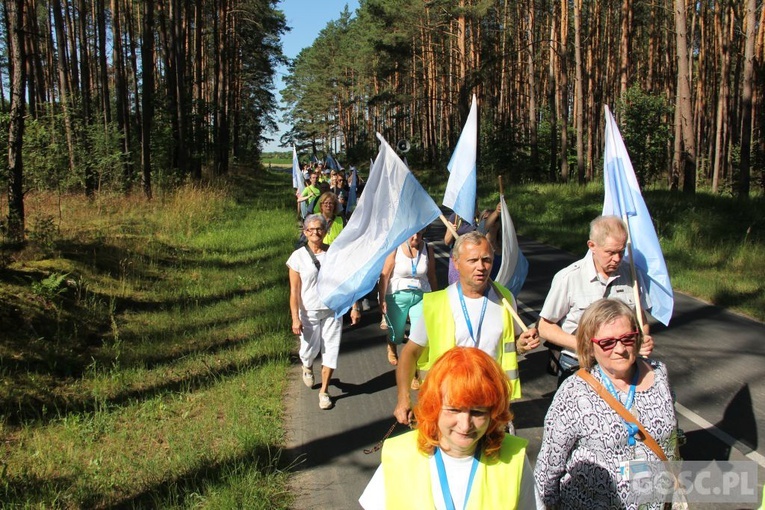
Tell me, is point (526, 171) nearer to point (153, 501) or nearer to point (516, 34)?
point (516, 34)

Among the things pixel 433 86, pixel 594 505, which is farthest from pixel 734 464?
pixel 433 86

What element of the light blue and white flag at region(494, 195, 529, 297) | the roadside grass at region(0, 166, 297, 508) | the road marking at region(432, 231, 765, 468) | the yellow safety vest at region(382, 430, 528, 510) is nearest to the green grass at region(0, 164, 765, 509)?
the roadside grass at region(0, 166, 297, 508)

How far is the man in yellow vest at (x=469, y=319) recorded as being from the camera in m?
3.62

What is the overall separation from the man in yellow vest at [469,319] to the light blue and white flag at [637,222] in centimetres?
113

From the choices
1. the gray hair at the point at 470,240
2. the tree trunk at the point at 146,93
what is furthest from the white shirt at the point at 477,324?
the tree trunk at the point at 146,93

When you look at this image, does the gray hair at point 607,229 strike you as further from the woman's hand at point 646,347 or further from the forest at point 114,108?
the forest at point 114,108

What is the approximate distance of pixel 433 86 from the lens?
49156mm

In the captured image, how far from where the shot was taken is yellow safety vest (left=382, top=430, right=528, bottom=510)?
2.05 m

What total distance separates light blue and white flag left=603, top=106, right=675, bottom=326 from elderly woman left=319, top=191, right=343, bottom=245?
446 centimetres

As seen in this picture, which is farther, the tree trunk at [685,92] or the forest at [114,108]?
the tree trunk at [685,92]

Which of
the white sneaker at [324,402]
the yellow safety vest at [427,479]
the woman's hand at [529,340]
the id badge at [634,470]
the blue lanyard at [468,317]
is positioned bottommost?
the white sneaker at [324,402]

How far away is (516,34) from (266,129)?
41.6 meters

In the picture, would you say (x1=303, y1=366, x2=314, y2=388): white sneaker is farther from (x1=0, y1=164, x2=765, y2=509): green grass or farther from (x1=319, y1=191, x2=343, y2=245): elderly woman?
(x1=319, y1=191, x2=343, y2=245): elderly woman

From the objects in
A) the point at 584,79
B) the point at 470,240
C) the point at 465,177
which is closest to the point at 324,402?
the point at 465,177
